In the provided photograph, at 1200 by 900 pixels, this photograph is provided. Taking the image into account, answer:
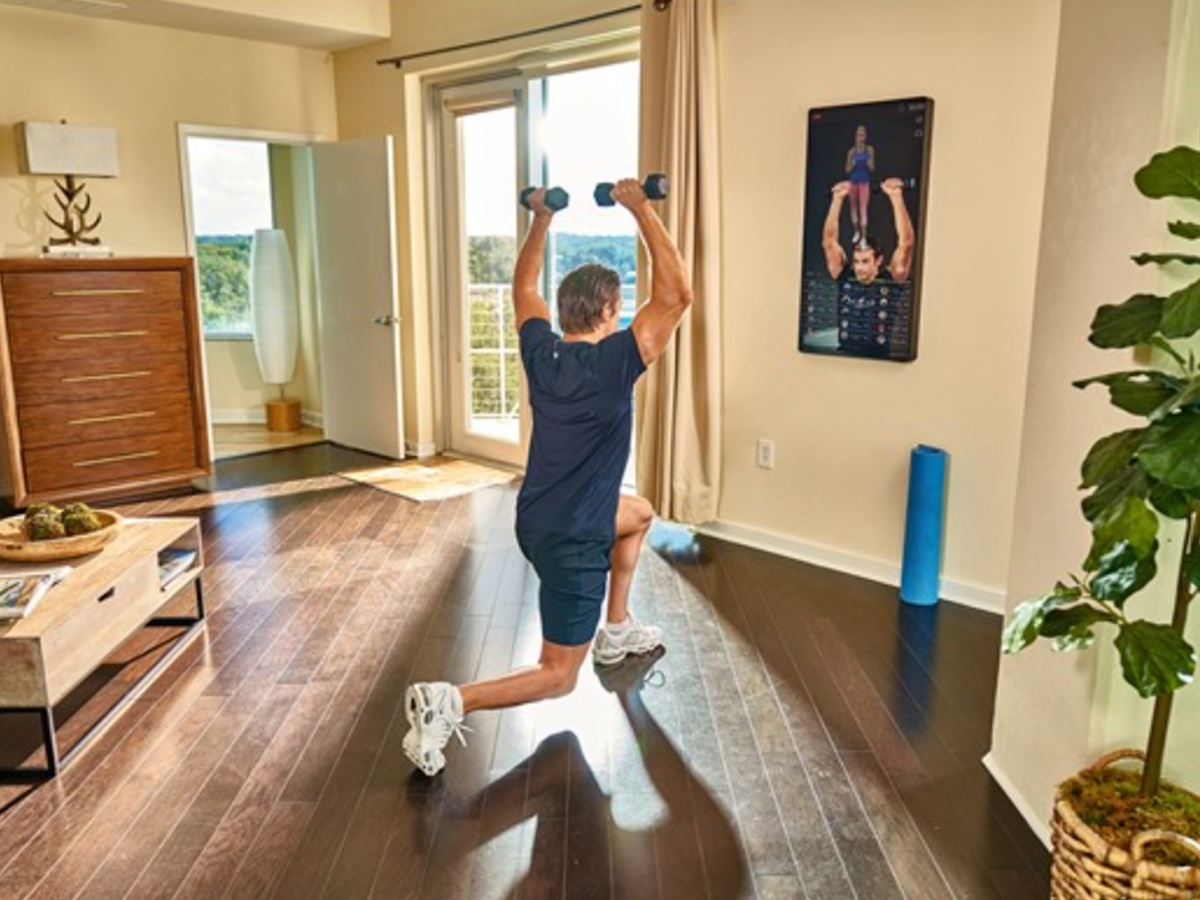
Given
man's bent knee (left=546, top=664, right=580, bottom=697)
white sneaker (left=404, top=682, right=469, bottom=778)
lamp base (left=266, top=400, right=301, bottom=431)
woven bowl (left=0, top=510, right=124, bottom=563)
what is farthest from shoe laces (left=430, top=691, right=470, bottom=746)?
lamp base (left=266, top=400, right=301, bottom=431)

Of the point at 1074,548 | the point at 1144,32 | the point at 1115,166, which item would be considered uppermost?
the point at 1144,32

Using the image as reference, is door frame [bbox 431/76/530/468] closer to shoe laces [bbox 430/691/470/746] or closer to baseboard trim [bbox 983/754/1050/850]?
shoe laces [bbox 430/691/470/746]

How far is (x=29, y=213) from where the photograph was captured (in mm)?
5133

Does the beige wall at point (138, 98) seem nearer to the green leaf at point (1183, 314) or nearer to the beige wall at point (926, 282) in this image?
the beige wall at point (926, 282)

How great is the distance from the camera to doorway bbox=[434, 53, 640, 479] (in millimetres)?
5078

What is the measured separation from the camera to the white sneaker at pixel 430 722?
2453 mm

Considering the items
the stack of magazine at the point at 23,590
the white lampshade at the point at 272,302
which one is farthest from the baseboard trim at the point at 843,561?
the white lampshade at the point at 272,302

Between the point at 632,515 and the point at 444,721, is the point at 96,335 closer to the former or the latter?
the point at 632,515

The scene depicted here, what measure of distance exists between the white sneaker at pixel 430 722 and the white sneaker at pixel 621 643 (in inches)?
29.6

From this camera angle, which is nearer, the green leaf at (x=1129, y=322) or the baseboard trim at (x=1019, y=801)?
the green leaf at (x=1129, y=322)

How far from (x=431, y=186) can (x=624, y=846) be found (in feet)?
15.6

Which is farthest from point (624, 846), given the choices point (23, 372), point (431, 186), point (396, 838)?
point (431, 186)

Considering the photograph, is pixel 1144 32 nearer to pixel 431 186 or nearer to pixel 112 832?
pixel 112 832

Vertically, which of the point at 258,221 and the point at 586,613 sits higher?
the point at 258,221
